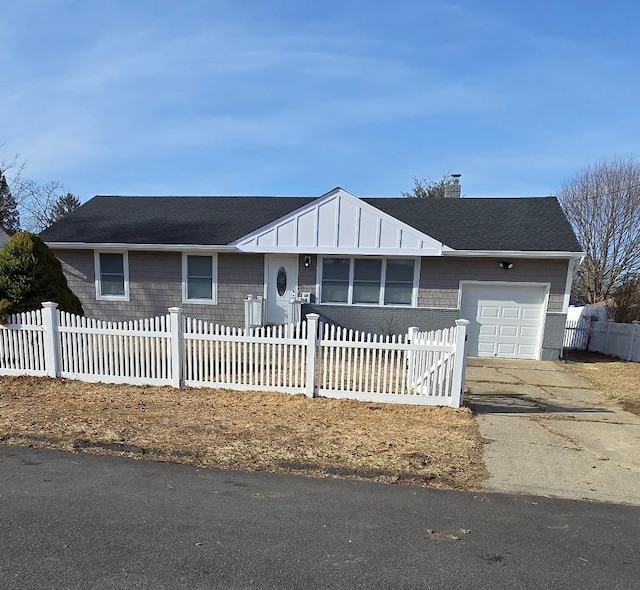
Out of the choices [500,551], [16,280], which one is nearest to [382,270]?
[16,280]

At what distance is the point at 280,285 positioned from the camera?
11492 millimetres

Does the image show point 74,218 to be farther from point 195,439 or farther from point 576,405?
point 576,405

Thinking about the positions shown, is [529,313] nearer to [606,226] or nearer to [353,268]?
[353,268]

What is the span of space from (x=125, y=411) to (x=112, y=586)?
3.40 meters

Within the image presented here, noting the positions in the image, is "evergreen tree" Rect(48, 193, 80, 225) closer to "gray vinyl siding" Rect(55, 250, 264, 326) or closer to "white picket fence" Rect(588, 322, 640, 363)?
"gray vinyl siding" Rect(55, 250, 264, 326)

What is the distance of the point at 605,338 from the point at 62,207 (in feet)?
156

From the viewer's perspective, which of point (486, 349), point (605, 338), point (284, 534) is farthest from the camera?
point (605, 338)

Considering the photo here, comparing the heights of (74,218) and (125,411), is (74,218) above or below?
above

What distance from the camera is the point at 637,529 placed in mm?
2982

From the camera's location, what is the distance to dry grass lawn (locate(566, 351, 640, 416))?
6992mm

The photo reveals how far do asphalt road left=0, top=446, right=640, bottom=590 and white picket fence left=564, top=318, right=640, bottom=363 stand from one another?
1057 centimetres

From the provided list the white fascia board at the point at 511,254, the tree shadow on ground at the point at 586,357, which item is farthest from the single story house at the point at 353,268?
the tree shadow on ground at the point at 586,357

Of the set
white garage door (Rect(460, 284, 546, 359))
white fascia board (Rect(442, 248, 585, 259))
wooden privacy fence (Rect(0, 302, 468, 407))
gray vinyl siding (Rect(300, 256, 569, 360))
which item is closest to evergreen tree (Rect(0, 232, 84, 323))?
wooden privacy fence (Rect(0, 302, 468, 407))

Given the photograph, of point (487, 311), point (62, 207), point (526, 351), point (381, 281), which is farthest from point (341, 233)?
point (62, 207)
